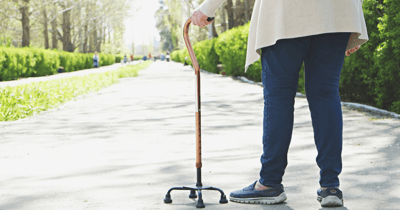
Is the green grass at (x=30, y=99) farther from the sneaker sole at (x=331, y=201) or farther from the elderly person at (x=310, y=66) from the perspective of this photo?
the sneaker sole at (x=331, y=201)

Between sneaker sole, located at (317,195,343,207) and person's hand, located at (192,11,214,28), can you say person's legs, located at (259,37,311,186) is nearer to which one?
sneaker sole, located at (317,195,343,207)

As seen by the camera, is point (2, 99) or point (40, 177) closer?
point (40, 177)

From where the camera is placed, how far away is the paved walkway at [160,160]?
2697 millimetres

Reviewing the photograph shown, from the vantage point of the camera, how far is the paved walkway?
2697 millimetres

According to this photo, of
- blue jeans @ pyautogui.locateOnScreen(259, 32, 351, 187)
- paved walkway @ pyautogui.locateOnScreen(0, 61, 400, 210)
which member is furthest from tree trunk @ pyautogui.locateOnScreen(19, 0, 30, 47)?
blue jeans @ pyautogui.locateOnScreen(259, 32, 351, 187)

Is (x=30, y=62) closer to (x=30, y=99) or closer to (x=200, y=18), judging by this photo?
(x=30, y=99)

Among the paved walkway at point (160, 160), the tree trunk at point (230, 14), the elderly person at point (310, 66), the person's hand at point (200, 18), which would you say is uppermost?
the tree trunk at point (230, 14)

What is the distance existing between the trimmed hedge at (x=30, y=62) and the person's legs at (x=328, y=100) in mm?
18698

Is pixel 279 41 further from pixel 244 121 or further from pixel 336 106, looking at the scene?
pixel 244 121

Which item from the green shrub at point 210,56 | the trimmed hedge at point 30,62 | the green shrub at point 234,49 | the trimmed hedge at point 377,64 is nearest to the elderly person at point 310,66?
the trimmed hedge at point 377,64

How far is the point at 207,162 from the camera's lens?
3793 millimetres

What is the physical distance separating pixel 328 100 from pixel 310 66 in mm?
231

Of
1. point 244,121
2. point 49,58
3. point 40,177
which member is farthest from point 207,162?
point 49,58

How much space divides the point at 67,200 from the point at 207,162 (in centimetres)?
144
